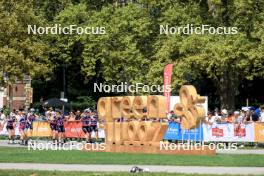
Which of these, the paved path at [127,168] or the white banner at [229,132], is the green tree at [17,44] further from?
the paved path at [127,168]

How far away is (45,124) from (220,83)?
14.5m

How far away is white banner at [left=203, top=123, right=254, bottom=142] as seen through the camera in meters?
35.3

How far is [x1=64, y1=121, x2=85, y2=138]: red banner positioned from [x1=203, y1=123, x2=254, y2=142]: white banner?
7.86m

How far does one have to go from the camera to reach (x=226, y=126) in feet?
118

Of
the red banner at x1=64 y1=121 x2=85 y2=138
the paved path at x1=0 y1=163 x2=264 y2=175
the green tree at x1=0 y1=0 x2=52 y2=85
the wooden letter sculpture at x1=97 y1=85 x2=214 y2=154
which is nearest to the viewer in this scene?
the paved path at x1=0 y1=163 x2=264 y2=175

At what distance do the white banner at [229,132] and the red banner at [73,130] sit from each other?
25.8ft

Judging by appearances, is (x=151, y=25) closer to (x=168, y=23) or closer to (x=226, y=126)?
(x=168, y=23)

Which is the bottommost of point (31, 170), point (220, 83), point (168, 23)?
point (31, 170)

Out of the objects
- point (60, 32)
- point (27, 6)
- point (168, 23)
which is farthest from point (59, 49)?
point (168, 23)

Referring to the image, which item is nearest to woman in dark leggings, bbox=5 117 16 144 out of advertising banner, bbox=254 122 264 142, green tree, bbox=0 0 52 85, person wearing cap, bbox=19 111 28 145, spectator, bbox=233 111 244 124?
person wearing cap, bbox=19 111 28 145

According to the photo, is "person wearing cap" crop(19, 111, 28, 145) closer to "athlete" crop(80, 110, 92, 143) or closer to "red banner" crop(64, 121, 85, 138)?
"red banner" crop(64, 121, 85, 138)

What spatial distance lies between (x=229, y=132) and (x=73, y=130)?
9.84 meters

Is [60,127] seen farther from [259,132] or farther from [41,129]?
[259,132]

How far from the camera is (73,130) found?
40.8 metres
